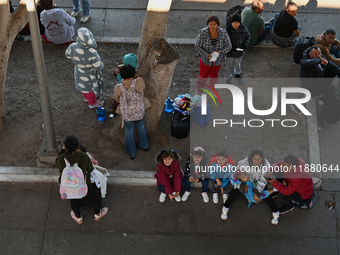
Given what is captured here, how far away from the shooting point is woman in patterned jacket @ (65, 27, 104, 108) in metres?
6.67

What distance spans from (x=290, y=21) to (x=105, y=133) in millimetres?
4558

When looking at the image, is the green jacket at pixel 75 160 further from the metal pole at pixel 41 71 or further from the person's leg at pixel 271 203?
the person's leg at pixel 271 203

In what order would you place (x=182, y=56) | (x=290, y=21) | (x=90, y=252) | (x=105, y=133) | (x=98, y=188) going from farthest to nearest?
(x=182, y=56) < (x=290, y=21) < (x=105, y=133) < (x=98, y=188) < (x=90, y=252)

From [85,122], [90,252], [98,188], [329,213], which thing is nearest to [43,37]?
[85,122]

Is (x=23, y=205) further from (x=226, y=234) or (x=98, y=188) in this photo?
(x=226, y=234)

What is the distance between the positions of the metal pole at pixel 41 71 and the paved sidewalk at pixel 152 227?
2.64 feet

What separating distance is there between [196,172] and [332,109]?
294 cm

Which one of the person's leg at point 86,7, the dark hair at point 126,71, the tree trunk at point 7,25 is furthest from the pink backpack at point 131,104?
the person's leg at point 86,7

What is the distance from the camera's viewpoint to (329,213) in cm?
641

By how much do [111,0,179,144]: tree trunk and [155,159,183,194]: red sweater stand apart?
117 cm

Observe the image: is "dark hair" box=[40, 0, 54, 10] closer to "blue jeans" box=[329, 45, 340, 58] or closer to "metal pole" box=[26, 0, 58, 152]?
"metal pole" box=[26, 0, 58, 152]

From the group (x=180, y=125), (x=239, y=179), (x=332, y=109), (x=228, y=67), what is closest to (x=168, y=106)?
(x=180, y=125)

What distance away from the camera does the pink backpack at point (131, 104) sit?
618 cm

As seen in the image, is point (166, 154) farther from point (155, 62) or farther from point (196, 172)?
point (155, 62)
